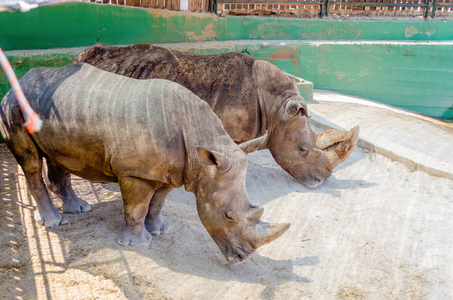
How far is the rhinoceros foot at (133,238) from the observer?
4.18 metres

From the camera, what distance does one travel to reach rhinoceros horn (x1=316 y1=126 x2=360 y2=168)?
593 centimetres

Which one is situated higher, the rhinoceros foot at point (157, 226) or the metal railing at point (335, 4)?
the metal railing at point (335, 4)

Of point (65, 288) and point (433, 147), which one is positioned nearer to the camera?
point (65, 288)

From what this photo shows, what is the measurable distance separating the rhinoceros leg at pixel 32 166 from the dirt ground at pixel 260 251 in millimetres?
114

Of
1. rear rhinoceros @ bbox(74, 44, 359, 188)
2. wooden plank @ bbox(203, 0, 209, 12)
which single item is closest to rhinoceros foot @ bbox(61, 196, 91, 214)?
rear rhinoceros @ bbox(74, 44, 359, 188)

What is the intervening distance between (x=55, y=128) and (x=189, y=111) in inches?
44.4

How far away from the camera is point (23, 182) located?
540 centimetres

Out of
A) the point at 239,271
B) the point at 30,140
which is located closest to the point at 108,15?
the point at 30,140

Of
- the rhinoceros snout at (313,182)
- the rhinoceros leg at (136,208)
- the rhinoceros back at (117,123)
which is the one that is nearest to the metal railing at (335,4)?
the rhinoceros snout at (313,182)

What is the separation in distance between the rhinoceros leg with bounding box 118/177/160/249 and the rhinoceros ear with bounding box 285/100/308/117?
6.49ft

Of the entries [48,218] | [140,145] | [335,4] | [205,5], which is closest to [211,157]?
[140,145]

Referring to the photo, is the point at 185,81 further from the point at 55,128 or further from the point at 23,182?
the point at 23,182

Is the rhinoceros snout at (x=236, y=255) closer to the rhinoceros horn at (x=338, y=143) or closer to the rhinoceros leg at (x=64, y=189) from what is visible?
the rhinoceros leg at (x=64, y=189)

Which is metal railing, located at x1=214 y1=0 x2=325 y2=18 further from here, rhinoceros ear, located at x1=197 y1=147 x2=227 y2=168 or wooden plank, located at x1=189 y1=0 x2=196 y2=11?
rhinoceros ear, located at x1=197 y1=147 x2=227 y2=168
